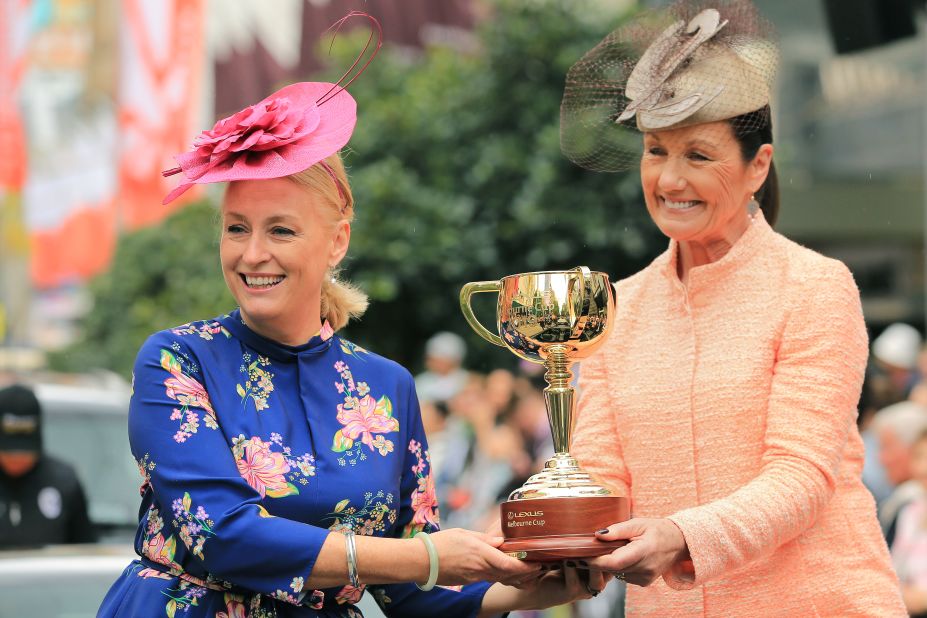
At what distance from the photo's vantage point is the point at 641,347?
139 inches

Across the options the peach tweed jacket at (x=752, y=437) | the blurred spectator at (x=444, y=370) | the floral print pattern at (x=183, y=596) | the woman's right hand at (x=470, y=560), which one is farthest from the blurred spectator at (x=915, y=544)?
the blurred spectator at (x=444, y=370)

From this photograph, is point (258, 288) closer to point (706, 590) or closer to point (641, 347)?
point (641, 347)

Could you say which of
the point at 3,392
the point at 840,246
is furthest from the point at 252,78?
the point at 3,392

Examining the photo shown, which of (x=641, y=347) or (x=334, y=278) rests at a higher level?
(x=334, y=278)

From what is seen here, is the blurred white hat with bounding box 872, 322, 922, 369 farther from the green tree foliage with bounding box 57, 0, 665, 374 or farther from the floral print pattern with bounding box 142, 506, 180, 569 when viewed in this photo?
the floral print pattern with bounding box 142, 506, 180, 569

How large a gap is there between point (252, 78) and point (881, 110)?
17.1 metres

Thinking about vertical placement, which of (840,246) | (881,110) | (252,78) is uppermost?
(252,78)

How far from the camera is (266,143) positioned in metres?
3.16

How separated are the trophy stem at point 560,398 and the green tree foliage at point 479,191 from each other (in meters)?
11.3

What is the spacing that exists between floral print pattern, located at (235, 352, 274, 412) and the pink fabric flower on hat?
393 mm

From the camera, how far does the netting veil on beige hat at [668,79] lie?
3371 millimetres

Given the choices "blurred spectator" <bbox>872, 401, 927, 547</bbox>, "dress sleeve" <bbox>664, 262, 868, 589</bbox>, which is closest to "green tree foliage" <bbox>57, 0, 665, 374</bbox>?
"blurred spectator" <bbox>872, 401, 927, 547</bbox>

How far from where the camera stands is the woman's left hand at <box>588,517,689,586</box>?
9.78ft

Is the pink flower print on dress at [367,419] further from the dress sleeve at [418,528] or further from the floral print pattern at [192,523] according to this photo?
the floral print pattern at [192,523]
